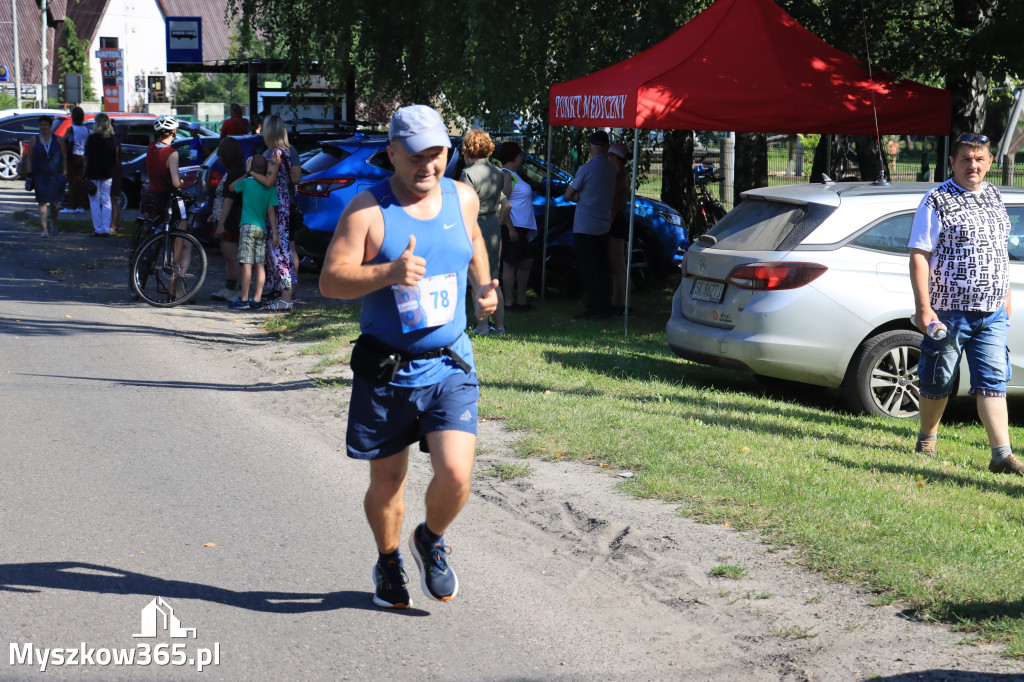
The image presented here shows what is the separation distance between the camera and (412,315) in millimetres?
4082

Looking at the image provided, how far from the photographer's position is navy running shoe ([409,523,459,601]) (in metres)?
4.45

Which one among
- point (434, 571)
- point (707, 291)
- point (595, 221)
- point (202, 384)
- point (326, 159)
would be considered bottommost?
point (202, 384)

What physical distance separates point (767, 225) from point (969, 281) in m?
2.07

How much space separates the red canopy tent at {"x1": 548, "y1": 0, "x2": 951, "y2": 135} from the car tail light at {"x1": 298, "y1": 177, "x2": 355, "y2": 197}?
122 inches

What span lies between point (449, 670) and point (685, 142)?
1356 cm

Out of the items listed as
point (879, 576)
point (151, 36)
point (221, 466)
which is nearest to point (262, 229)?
point (221, 466)

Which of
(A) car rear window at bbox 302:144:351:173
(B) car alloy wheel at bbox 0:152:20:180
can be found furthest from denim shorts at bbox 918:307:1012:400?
(B) car alloy wheel at bbox 0:152:20:180

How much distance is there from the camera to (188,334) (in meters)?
11.0

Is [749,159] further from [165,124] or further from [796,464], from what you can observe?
[796,464]

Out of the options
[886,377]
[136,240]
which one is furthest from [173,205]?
[886,377]

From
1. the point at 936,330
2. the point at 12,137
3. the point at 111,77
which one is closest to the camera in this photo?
the point at 936,330

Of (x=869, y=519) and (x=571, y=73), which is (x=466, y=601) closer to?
(x=869, y=519)

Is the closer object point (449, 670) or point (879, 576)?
point (449, 670)

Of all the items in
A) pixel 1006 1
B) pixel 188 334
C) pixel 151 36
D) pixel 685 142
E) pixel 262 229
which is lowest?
pixel 188 334
